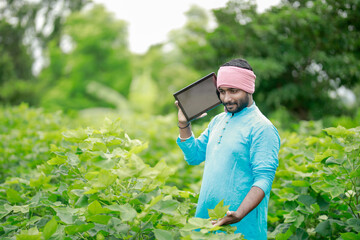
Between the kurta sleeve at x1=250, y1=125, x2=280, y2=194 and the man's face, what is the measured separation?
222 mm

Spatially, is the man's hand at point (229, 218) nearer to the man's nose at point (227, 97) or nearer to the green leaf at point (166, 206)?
the green leaf at point (166, 206)

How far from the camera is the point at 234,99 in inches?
91.0

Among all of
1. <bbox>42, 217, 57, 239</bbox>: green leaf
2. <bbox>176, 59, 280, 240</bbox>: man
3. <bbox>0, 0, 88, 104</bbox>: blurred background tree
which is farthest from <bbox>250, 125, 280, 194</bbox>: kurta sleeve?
<bbox>0, 0, 88, 104</bbox>: blurred background tree

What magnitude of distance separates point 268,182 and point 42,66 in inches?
1655

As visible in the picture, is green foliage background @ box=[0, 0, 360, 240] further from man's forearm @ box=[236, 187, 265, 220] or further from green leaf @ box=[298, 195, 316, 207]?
man's forearm @ box=[236, 187, 265, 220]

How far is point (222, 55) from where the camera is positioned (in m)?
14.4

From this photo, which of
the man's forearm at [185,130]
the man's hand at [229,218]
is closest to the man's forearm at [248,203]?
the man's hand at [229,218]

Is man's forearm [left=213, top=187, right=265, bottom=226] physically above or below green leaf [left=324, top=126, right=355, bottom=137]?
above

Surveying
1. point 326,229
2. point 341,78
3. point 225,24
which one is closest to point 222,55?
point 225,24

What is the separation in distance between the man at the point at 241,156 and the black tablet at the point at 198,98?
0.18m

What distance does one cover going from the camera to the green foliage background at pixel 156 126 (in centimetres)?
192

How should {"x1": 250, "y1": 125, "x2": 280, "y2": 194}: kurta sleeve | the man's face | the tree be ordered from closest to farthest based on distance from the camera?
{"x1": 250, "y1": 125, "x2": 280, "y2": 194}: kurta sleeve
the man's face
the tree

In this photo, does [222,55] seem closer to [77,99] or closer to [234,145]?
[234,145]

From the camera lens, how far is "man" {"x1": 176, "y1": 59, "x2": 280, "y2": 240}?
6.88 feet
